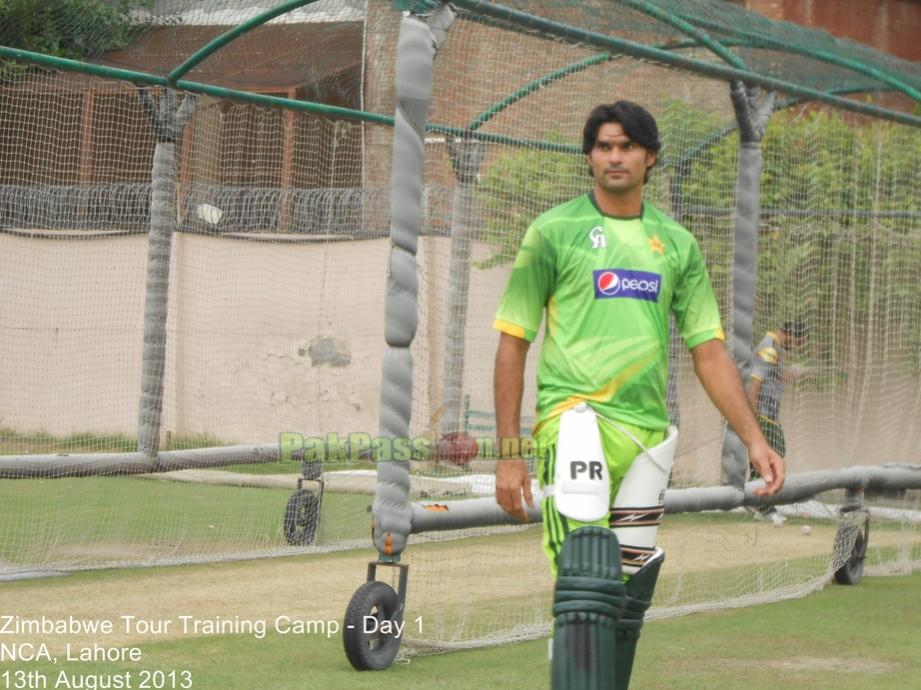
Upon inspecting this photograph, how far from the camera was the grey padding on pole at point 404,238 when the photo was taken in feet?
22.1

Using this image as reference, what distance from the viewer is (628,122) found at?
5047 millimetres

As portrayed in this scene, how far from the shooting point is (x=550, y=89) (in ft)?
32.4

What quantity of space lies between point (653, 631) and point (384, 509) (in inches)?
80.4

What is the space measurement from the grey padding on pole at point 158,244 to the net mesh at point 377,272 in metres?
0.98

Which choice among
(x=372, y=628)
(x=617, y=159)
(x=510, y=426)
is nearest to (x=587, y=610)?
(x=510, y=426)

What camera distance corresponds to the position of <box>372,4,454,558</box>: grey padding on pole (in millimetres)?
6750

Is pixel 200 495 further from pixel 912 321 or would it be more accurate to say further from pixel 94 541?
pixel 912 321

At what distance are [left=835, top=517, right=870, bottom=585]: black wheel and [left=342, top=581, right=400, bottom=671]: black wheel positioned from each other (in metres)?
4.18

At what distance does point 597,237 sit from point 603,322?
285 millimetres

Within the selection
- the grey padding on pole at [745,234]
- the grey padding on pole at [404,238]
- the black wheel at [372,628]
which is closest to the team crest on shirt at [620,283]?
the grey padding on pole at [404,238]

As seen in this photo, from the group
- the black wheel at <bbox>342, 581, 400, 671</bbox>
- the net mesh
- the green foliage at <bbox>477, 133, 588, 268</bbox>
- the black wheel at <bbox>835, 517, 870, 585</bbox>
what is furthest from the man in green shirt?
the black wheel at <bbox>835, 517, 870, 585</bbox>

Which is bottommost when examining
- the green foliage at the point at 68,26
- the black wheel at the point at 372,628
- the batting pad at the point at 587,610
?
the black wheel at the point at 372,628

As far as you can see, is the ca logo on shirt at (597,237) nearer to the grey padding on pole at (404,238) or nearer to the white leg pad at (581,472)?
the white leg pad at (581,472)

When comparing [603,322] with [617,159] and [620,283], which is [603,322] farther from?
[617,159]
